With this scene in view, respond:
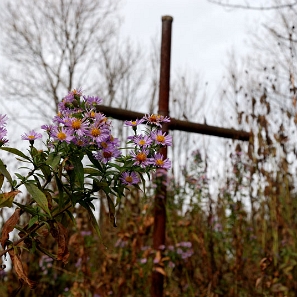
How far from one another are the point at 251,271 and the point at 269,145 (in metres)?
1.02

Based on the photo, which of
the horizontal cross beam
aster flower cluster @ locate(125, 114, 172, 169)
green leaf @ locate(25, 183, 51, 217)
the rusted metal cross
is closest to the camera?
green leaf @ locate(25, 183, 51, 217)

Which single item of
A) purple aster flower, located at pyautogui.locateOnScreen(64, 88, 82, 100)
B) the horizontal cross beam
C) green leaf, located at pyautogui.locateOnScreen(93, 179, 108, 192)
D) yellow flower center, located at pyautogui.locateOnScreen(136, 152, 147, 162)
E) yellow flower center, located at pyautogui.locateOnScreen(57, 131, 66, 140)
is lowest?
green leaf, located at pyautogui.locateOnScreen(93, 179, 108, 192)

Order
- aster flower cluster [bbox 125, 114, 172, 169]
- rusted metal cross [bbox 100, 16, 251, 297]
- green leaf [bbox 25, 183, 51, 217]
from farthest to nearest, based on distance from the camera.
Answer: rusted metal cross [bbox 100, 16, 251, 297] < aster flower cluster [bbox 125, 114, 172, 169] < green leaf [bbox 25, 183, 51, 217]

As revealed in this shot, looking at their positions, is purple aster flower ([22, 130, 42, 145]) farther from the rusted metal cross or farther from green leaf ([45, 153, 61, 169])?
the rusted metal cross

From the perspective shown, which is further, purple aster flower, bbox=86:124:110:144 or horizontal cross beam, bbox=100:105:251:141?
horizontal cross beam, bbox=100:105:251:141

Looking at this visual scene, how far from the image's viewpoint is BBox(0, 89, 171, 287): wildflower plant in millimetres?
1258

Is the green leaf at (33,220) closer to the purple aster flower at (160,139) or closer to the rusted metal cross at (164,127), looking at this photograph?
the purple aster flower at (160,139)

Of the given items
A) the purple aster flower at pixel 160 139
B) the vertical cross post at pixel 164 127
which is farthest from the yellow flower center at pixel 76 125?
the vertical cross post at pixel 164 127

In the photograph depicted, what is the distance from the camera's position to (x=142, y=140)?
4.37 ft

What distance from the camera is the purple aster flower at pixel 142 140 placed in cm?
132

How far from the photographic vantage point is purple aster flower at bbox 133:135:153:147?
1317 millimetres

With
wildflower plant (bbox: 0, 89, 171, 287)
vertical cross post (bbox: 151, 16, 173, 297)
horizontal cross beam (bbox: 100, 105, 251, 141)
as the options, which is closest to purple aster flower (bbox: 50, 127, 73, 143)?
wildflower plant (bbox: 0, 89, 171, 287)

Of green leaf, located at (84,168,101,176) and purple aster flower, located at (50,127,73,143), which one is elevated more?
A: purple aster flower, located at (50,127,73,143)

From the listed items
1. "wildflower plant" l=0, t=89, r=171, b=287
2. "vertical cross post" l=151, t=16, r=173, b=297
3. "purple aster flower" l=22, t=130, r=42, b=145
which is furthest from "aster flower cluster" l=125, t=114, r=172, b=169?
"vertical cross post" l=151, t=16, r=173, b=297
